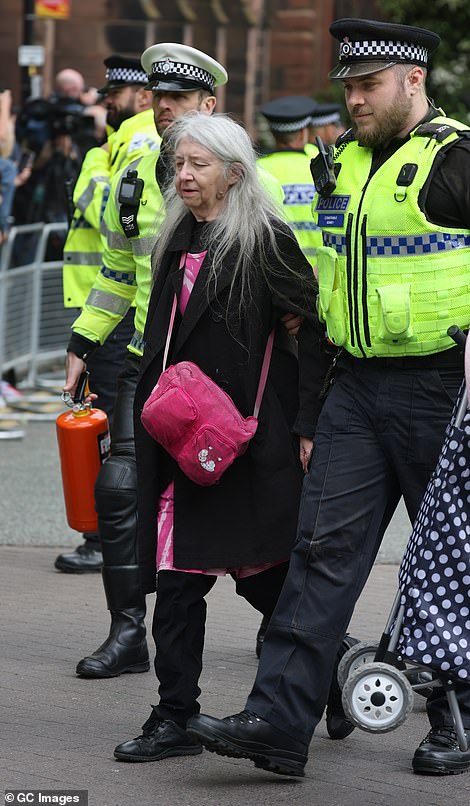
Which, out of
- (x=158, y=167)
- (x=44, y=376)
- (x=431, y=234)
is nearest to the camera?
(x=431, y=234)

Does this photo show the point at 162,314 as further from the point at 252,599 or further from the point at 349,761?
the point at 349,761

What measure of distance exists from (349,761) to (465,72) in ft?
48.3

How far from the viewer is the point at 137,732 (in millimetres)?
5219

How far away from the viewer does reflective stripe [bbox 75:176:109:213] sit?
7.73 m

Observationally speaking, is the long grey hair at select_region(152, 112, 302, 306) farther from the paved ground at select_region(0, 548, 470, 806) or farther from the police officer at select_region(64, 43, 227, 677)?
the paved ground at select_region(0, 548, 470, 806)

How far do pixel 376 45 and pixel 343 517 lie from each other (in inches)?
53.5

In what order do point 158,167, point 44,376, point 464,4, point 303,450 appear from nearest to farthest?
point 303,450 < point 158,167 < point 44,376 < point 464,4

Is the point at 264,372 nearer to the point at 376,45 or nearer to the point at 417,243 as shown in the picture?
the point at 417,243

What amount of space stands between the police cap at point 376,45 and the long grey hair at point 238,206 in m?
0.42

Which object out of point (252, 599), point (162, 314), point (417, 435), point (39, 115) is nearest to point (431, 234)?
point (417, 435)

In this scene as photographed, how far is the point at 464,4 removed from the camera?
18219mm

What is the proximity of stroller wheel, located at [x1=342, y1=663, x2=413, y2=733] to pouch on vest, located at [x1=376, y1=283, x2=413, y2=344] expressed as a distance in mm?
926

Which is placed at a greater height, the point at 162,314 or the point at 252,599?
the point at 162,314

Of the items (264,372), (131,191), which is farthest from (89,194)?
(264,372)
